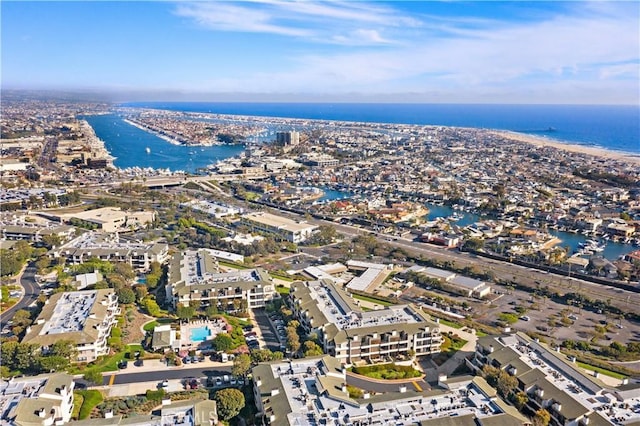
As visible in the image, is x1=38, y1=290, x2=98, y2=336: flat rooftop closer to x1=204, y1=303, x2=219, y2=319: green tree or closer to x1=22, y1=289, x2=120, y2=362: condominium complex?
x1=22, y1=289, x2=120, y2=362: condominium complex

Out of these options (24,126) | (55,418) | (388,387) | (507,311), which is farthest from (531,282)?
(24,126)

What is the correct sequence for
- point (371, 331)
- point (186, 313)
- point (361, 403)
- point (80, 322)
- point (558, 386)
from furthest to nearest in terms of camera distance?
point (186, 313) < point (80, 322) < point (371, 331) < point (558, 386) < point (361, 403)

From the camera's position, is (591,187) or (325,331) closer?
(325,331)

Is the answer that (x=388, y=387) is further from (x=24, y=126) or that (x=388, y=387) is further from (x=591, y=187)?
(x=24, y=126)

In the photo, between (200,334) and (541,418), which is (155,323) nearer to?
(200,334)

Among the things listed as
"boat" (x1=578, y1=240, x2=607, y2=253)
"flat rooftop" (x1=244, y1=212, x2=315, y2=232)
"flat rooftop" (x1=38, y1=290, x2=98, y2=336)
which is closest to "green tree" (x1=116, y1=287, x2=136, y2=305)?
"flat rooftop" (x1=38, y1=290, x2=98, y2=336)

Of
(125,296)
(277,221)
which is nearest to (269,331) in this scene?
(125,296)
